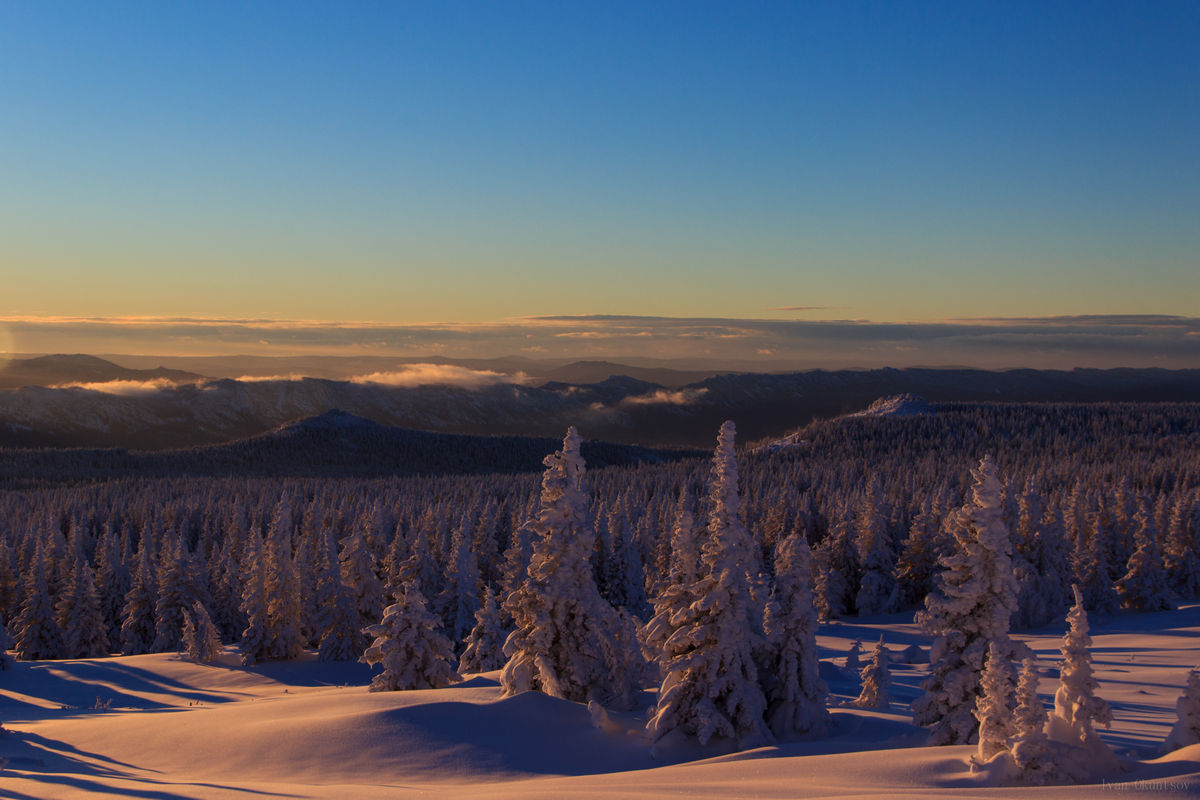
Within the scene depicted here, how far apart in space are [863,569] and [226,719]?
56270 millimetres

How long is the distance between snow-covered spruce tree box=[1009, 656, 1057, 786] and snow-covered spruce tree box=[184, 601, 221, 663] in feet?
150

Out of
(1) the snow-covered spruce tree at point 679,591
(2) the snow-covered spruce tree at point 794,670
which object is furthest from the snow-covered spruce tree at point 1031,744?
(1) the snow-covered spruce tree at point 679,591

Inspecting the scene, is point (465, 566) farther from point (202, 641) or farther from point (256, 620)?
point (202, 641)

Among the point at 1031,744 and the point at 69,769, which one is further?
the point at 69,769

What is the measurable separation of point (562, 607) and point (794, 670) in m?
6.92

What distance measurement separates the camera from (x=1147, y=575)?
201 feet

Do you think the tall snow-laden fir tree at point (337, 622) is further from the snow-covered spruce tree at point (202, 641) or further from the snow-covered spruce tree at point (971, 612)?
the snow-covered spruce tree at point (971, 612)

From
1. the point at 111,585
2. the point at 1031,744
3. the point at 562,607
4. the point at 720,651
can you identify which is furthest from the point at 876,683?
the point at 111,585

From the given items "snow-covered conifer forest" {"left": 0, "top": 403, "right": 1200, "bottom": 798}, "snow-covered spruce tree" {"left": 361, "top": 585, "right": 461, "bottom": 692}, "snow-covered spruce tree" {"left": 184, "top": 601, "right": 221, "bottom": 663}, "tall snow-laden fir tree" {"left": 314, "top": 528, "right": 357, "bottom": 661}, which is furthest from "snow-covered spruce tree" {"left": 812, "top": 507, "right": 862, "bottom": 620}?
"snow-covered spruce tree" {"left": 184, "top": 601, "right": 221, "bottom": 663}

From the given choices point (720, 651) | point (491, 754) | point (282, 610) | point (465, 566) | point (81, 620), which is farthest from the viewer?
point (81, 620)

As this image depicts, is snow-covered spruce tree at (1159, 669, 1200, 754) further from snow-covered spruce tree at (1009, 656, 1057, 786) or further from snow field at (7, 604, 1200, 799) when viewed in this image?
snow-covered spruce tree at (1009, 656, 1057, 786)

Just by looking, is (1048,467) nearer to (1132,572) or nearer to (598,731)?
(1132,572)

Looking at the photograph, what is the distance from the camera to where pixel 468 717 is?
2358cm

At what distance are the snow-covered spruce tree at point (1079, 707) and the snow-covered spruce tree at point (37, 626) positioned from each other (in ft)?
212
